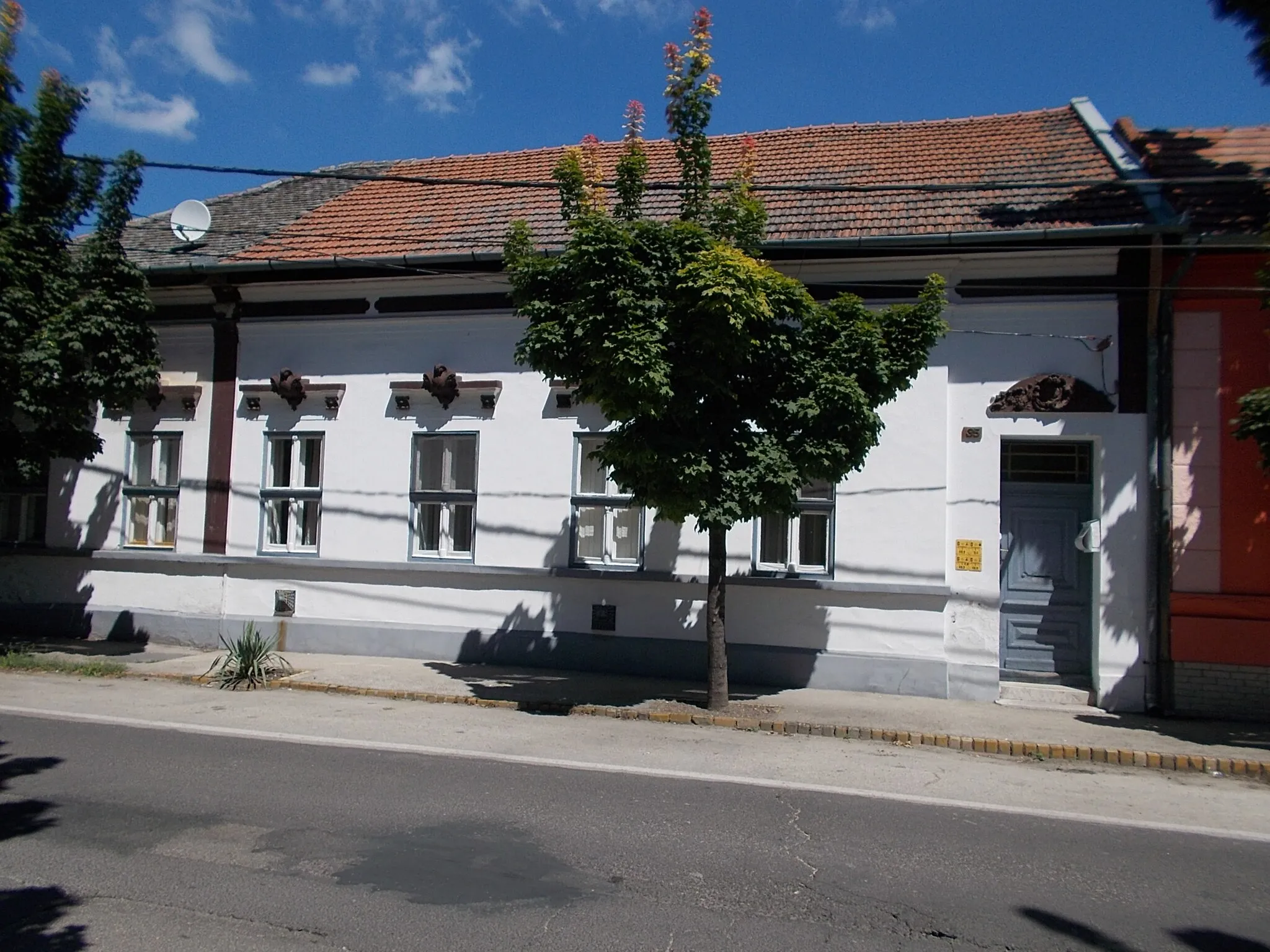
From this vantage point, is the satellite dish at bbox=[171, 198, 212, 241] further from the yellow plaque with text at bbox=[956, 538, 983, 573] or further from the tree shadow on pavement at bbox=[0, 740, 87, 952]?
the yellow plaque with text at bbox=[956, 538, 983, 573]

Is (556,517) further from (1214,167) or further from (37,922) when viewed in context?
(1214,167)

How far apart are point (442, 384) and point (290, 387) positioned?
7.31ft

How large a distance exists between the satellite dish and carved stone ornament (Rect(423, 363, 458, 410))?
4637mm

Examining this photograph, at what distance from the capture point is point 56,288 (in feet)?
38.8

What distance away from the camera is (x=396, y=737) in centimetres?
829

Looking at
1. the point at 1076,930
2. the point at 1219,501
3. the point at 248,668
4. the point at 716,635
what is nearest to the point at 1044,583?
the point at 1219,501

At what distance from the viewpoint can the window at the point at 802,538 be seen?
10969 mm

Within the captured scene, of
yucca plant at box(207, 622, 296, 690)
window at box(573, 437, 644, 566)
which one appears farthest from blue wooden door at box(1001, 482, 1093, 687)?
yucca plant at box(207, 622, 296, 690)

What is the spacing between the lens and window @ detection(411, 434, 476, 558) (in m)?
12.3

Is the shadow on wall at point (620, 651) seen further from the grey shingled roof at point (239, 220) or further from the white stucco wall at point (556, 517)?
the grey shingled roof at point (239, 220)

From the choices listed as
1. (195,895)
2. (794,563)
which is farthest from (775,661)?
(195,895)

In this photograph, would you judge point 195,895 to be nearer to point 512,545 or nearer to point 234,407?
point 512,545

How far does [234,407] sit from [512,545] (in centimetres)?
451

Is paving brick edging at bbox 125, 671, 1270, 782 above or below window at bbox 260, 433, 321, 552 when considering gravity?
below
